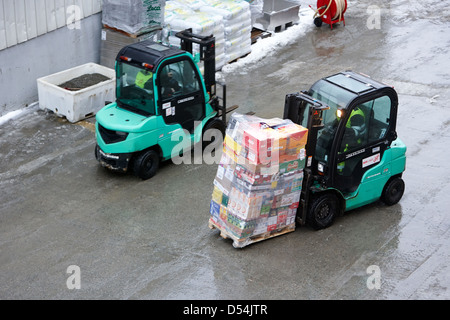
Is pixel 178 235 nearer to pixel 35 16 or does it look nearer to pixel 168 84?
pixel 168 84

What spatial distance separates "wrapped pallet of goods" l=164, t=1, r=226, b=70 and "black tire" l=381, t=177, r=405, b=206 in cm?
605

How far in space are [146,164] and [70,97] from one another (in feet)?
8.93

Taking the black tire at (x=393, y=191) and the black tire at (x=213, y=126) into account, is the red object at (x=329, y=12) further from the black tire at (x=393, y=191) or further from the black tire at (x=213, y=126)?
the black tire at (x=393, y=191)

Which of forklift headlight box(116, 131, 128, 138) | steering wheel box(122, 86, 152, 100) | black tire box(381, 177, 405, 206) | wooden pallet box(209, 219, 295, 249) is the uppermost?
steering wheel box(122, 86, 152, 100)

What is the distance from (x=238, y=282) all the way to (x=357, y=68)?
844 cm

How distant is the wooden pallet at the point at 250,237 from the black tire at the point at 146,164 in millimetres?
1910

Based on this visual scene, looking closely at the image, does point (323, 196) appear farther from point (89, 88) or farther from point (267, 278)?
point (89, 88)

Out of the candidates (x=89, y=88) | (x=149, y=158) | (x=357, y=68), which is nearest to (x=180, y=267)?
(x=149, y=158)

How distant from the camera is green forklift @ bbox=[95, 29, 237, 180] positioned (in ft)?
36.2

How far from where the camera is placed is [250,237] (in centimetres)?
959

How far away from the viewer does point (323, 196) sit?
9.85 metres

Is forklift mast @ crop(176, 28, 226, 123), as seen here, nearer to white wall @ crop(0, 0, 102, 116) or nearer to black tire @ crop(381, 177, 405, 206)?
white wall @ crop(0, 0, 102, 116)

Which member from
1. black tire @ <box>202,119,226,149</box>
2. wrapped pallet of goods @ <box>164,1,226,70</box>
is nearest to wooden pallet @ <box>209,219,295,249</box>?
black tire @ <box>202,119,226,149</box>

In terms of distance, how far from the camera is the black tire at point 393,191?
10523 mm
